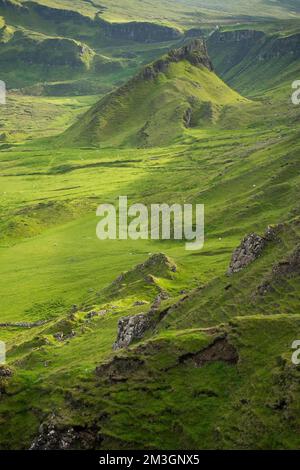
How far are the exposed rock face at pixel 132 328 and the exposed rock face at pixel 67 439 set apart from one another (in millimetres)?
19013

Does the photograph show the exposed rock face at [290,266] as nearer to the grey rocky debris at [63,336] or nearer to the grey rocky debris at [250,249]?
the grey rocky debris at [250,249]

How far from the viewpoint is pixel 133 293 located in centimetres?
10169

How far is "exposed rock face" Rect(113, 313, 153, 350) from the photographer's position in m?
68.9

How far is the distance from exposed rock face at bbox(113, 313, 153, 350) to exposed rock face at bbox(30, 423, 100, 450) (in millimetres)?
19013

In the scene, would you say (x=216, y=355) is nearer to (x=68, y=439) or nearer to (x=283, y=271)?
(x=68, y=439)

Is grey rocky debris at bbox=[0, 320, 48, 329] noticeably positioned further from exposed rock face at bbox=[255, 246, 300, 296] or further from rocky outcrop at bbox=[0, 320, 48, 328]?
exposed rock face at bbox=[255, 246, 300, 296]

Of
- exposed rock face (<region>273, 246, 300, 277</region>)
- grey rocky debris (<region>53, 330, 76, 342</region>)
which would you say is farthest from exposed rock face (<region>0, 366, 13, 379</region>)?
exposed rock face (<region>273, 246, 300, 277</region>)

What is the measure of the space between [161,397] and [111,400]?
421 cm

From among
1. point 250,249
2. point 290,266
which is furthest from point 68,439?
point 250,249

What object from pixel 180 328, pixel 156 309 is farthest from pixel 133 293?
pixel 180 328

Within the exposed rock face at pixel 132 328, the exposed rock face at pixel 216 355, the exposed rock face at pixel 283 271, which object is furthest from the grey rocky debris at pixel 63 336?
the exposed rock face at pixel 216 355

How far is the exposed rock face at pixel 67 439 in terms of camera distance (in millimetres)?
49062
